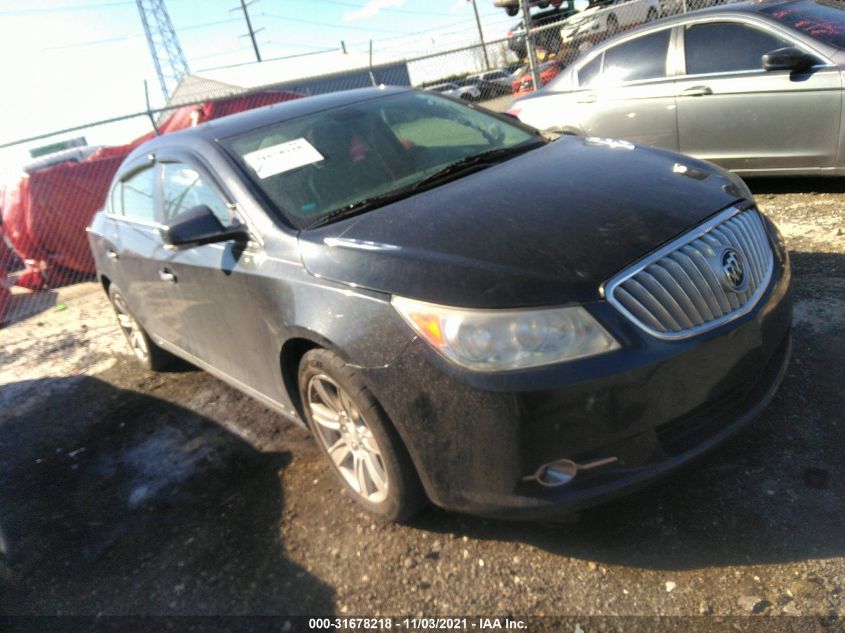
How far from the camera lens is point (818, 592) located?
2.05 metres

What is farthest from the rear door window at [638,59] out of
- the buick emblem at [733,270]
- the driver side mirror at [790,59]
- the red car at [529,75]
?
the red car at [529,75]

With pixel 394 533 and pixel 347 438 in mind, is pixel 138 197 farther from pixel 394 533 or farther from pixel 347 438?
pixel 394 533

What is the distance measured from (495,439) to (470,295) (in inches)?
18.2

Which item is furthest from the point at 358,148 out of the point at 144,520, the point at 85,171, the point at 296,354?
the point at 85,171

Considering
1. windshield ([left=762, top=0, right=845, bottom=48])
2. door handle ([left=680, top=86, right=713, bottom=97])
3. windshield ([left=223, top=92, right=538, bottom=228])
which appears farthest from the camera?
door handle ([left=680, top=86, right=713, bottom=97])

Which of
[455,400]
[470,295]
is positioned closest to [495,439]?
[455,400]

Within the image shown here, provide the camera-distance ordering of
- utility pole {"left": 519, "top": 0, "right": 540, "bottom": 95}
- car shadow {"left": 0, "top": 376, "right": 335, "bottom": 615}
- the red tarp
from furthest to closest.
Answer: utility pole {"left": 519, "top": 0, "right": 540, "bottom": 95} → the red tarp → car shadow {"left": 0, "top": 376, "right": 335, "bottom": 615}

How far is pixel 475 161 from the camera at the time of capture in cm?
329

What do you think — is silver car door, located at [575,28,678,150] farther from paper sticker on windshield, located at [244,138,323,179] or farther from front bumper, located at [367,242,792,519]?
front bumper, located at [367,242,792,519]

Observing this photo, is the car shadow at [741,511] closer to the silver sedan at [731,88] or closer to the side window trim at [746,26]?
the silver sedan at [731,88]

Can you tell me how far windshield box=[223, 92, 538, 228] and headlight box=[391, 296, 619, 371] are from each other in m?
1.00

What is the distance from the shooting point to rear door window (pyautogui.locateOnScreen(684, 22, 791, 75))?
5270 mm

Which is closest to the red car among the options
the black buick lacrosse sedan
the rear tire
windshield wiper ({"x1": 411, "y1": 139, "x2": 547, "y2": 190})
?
the rear tire

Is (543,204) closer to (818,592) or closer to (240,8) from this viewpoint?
→ (818,592)
